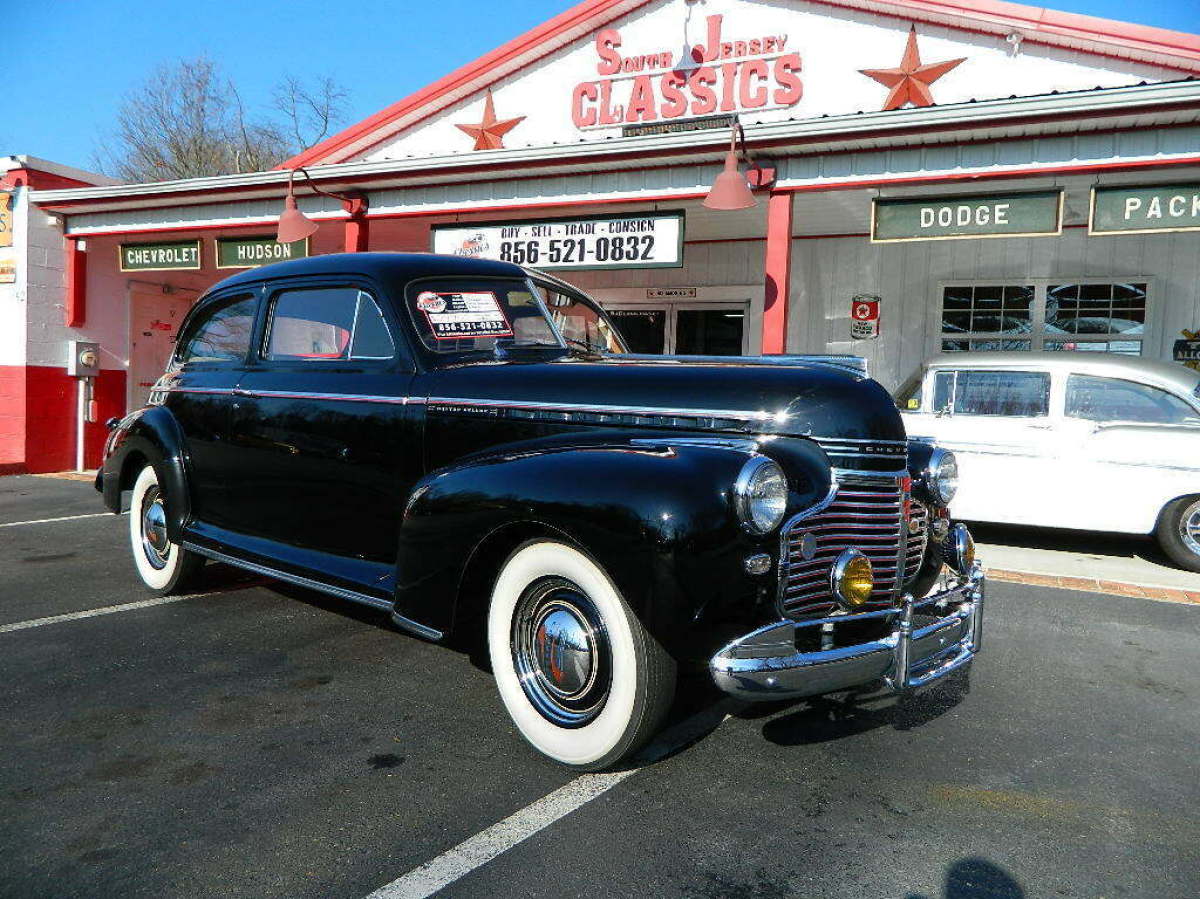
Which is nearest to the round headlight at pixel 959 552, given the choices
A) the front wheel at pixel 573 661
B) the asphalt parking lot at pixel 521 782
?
the asphalt parking lot at pixel 521 782

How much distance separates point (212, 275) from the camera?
14.1 metres

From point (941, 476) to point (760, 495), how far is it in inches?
44.9

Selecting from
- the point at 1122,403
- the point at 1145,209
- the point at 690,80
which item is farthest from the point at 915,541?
the point at 690,80

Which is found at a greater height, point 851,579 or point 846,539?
point 846,539

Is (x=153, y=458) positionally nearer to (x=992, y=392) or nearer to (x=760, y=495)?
(x=760, y=495)

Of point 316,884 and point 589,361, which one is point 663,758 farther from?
point 589,361

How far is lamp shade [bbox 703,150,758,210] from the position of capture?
6.96 meters

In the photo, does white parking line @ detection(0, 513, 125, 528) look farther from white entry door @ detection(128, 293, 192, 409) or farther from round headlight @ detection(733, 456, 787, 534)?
round headlight @ detection(733, 456, 787, 534)

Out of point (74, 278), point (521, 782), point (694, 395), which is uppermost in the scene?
point (74, 278)

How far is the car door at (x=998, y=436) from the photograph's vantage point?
21.7 feet

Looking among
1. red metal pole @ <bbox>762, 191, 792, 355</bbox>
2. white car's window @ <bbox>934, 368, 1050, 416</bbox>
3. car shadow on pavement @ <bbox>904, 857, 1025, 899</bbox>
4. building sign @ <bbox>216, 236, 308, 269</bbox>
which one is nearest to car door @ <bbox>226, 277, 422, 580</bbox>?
car shadow on pavement @ <bbox>904, 857, 1025, 899</bbox>

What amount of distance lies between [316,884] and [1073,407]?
645 cm

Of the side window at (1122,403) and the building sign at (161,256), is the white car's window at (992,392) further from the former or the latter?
the building sign at (161,256)

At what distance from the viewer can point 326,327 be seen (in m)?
3.83
